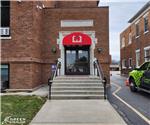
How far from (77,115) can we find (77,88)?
551 centimetres

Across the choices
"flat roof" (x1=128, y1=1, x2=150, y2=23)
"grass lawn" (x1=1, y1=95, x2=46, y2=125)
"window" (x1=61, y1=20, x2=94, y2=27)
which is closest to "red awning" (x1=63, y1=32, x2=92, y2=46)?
"window" (x1=61, y1=20, x2=94, y2=27)

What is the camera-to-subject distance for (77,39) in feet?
66.8

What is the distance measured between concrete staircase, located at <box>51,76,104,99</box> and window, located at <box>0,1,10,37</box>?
12.7 ft

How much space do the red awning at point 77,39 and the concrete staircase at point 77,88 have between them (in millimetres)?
4068

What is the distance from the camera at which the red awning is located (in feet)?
66.8

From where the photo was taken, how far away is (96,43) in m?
20.8

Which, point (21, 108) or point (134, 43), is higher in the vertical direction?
point (134, 43)

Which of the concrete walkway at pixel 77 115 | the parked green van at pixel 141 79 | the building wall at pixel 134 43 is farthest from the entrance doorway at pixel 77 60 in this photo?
the concrete walkway at pixel 77 115

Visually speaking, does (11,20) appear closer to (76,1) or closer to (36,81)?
(36,81)

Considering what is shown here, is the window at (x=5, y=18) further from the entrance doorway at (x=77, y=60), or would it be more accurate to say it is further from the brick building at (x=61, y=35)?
the entrance doorway at (x=77, y=60)

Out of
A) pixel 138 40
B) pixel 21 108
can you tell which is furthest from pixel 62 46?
pixel 138 40

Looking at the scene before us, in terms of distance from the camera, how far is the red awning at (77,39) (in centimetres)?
2036

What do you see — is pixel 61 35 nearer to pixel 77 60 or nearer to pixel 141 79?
pixel 77 60

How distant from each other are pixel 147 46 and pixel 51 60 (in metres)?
10.2
